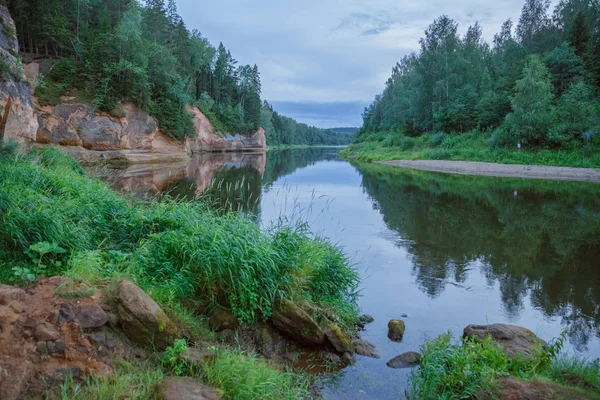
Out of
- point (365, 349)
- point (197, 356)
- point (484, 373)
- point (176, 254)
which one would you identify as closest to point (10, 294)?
point (197, 356)

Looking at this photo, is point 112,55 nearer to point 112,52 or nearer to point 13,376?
point 112,52

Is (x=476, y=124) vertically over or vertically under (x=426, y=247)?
over

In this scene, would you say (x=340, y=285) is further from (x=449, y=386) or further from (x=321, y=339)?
(x=449, y=386)

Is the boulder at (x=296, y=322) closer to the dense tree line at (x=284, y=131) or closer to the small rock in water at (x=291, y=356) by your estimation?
the small rock in water at (x=291, y=356)

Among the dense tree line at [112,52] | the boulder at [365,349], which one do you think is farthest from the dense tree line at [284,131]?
the boulder at [365,349]

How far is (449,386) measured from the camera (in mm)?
4047

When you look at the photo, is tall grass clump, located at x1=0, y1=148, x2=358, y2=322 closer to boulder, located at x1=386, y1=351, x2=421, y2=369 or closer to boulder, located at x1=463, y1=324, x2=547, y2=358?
boulder, located at x1=386, y1=351, x2=421, y2=369

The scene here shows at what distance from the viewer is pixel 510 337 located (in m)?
5.35

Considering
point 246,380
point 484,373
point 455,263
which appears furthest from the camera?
point 455,263

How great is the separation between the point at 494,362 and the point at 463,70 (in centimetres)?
5251

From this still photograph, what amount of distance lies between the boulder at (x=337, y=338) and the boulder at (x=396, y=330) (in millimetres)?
876

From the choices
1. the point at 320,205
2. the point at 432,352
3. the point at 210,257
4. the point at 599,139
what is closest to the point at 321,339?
the point at 432,352

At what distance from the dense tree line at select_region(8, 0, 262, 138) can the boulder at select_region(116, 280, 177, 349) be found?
28.1 m

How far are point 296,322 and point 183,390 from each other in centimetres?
208
